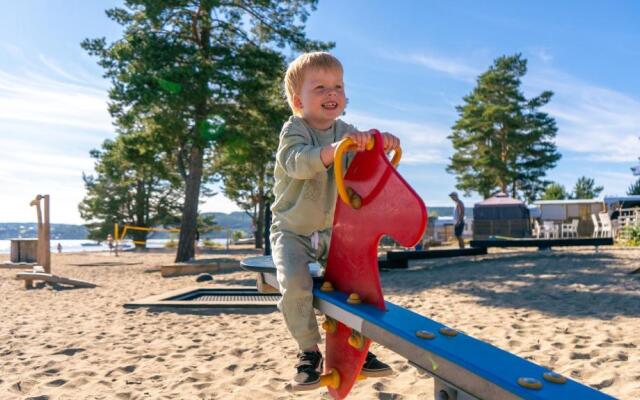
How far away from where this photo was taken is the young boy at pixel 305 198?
1.88 m

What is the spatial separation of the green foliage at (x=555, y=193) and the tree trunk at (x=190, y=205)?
37.2m

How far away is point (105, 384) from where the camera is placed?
11.0 feet

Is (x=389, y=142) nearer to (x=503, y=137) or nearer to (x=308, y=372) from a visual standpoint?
(x=308, y=372)

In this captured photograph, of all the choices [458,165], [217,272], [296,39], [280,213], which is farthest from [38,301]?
[458,165]

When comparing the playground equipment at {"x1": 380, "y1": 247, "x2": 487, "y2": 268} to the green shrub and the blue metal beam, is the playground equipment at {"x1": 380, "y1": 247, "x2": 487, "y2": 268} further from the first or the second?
the green shrub

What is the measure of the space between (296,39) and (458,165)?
73.9ft

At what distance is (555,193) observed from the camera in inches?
1790

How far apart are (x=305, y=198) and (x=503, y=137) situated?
3368cm

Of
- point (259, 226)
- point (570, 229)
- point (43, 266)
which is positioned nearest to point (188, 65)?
point (43, 266)

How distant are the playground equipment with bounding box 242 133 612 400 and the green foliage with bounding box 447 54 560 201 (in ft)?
105

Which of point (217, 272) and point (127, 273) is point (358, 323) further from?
point (127, 273)

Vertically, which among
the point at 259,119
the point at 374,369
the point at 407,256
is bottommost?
the point at 407,256

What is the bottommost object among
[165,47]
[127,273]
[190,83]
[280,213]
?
[127,273]

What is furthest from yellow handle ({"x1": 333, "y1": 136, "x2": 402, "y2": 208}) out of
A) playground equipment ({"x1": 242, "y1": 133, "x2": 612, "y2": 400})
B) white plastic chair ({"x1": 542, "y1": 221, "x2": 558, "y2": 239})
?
white plastic chair ({"x1": 542, "y1": 221, "x2": 558, "y2": 239})
